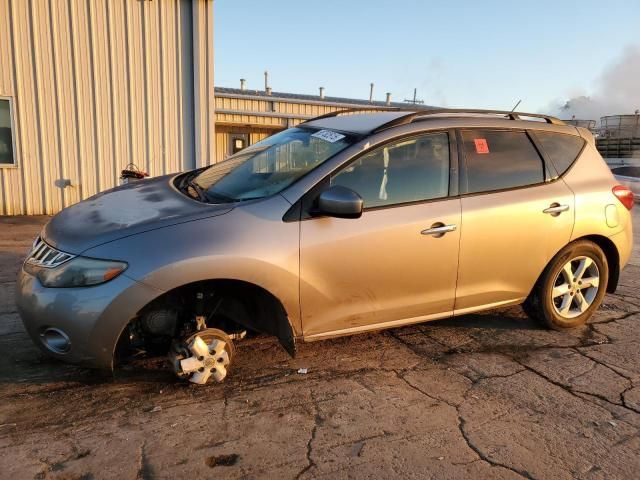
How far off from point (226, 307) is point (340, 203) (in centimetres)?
104

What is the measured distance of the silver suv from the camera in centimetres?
279

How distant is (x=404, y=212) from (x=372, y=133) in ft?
1.94

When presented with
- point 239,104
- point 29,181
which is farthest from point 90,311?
point 239,104

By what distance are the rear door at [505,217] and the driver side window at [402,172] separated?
0.20 m

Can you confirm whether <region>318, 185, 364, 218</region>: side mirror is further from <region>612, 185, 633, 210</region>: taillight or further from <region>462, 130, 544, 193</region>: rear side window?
<region>612, 185, 633, 210</region>: taillight

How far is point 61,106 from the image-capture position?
905cm

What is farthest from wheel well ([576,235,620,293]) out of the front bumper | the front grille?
the front grille

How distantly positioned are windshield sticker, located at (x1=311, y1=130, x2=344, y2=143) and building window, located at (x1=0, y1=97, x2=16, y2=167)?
7.49 m

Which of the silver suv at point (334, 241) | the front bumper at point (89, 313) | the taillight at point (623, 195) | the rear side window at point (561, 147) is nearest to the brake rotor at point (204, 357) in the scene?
the silver suv at point (334, 241)

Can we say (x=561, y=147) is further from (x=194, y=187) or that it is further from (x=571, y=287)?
(x=194, y=187)

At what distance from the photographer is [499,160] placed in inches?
152

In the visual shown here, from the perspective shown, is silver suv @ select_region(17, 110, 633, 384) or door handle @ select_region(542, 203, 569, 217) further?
door handle @ select_region(542, 203, 569, 217)

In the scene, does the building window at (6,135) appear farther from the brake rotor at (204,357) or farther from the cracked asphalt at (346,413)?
the brake rotor at (204,357)

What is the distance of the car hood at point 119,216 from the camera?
2.83 meters
